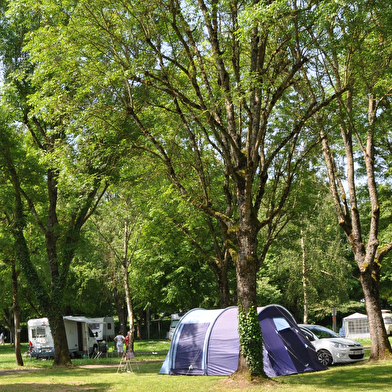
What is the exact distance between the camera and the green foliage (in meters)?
12.1

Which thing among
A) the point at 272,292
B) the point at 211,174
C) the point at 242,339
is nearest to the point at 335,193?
the point at 211,174

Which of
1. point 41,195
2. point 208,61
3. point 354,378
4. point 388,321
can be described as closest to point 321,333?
point 354,378

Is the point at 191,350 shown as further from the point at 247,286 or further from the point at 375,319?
the point at 375,319

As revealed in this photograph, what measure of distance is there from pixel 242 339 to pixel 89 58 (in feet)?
27.2

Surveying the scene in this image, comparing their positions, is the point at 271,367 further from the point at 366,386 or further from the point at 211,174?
the point at 211,174

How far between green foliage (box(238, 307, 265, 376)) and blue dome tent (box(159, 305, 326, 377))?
2.83 meters

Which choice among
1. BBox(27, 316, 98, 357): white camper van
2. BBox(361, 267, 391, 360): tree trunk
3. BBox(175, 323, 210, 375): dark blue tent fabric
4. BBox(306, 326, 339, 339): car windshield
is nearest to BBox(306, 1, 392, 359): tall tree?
BBox(361, 267, 391, 360): tree trunk

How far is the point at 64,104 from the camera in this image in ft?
46.0

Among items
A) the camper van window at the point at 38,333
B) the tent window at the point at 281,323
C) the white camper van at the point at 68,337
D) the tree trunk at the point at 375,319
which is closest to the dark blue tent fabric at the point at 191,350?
the tent window at the point at 281,323

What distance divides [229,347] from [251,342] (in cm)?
341

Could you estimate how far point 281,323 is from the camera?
16.0m

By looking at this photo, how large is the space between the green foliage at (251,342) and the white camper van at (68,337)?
19.5 m

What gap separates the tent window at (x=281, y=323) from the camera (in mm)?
15795

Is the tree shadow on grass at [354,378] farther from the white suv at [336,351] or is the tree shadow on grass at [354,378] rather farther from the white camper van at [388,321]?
the white camper van at [388,321]
